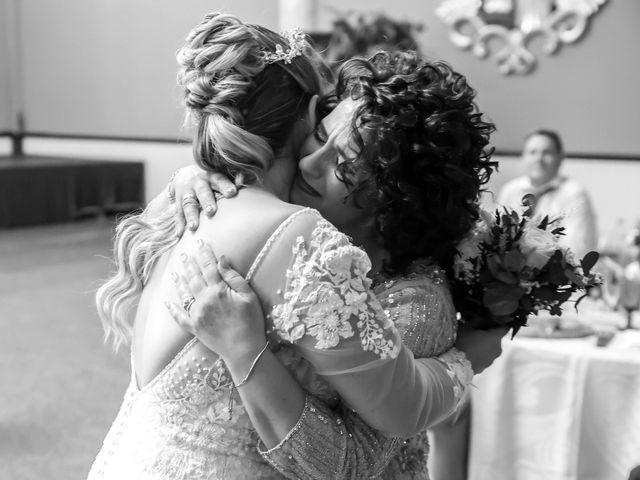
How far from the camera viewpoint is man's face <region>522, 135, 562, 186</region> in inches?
192

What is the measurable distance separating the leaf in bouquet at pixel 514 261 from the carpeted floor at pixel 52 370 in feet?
2.92

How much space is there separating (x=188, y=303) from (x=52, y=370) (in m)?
3.56

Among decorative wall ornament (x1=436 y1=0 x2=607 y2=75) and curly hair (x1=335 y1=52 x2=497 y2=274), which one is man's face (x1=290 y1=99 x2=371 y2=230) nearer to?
curly hair (x1=335 y1=52 x2=497 y2=274)

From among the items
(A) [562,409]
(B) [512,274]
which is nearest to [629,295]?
(A) [562,409]

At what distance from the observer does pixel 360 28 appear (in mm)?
6492

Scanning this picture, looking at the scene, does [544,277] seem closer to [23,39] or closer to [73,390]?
[73,390]

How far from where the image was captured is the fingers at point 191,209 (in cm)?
129

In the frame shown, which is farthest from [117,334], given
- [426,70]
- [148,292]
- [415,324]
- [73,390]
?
[73,390]

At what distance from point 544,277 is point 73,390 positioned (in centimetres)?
323

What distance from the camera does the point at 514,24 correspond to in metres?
6.52

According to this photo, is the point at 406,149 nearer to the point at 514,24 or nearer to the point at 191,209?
the point at 191,209

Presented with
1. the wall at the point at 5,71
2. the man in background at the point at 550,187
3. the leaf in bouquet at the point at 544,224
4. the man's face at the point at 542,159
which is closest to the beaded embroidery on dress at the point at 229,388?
the leaf in bouquet at the point at 544,224

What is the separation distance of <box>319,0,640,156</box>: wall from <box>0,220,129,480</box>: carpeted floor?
11.6ft

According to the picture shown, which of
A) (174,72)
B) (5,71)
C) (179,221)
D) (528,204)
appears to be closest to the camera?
(179,221)
